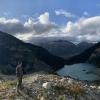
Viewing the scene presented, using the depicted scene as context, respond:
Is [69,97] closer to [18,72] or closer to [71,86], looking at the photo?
[71,86]

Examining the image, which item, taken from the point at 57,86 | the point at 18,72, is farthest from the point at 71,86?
the point at 18,72

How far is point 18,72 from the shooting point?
39844 millimetres

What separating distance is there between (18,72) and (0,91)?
3546mm

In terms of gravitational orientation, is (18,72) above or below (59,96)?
above

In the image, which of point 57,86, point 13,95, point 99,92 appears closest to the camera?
point 13,95

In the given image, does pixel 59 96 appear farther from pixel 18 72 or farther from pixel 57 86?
pixel 18 72

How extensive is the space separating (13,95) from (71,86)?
802cm

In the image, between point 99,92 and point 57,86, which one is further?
point 99,92

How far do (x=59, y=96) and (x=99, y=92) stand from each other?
805 centimetres

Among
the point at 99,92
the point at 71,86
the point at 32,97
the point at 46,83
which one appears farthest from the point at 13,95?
the point at 99,92

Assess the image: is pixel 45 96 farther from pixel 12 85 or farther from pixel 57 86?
Answer: pixel 12 85

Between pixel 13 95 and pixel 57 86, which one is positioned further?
Answer: pixel 57 86

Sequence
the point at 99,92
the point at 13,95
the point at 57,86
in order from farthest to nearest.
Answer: the point at 99,92, the point at 57,86, the point at 13,95

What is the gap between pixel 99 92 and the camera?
45.7m
